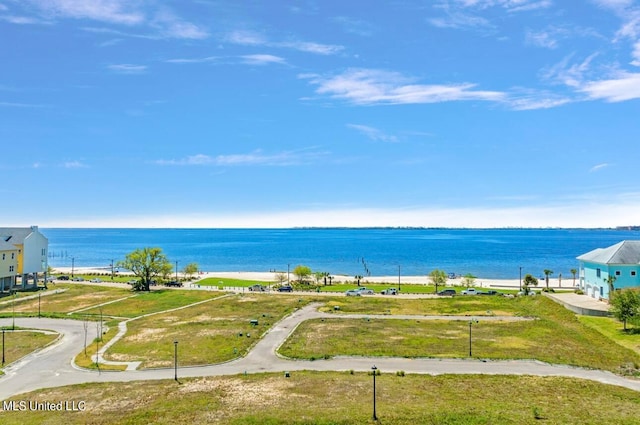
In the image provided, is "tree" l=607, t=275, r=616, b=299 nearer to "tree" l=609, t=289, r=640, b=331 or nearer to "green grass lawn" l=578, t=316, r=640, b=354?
"green grass lawn" l=578, t=316, r=640, b=354

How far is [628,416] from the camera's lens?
3059 centimetres

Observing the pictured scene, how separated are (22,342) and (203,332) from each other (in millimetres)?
22561

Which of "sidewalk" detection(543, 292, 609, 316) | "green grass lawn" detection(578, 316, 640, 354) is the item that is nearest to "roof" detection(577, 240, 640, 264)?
"sidewalk" detection(543, 292, 609, 316)

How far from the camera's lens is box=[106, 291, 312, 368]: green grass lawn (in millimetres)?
48188

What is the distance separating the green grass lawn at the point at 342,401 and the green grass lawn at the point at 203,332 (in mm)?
8751

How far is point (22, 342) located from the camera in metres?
54.4

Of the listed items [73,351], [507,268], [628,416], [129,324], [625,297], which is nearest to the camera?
[628,416]

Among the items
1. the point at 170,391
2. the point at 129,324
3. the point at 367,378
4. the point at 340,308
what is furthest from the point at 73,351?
the point at 340,308

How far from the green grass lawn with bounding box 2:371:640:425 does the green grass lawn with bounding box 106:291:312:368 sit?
8751 millimetres

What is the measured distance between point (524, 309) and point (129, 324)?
66.9 meters

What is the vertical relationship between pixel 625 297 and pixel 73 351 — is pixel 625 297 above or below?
above

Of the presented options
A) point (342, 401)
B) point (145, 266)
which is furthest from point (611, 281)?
→ point (145, 266)

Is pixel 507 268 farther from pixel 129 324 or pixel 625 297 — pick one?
pixel 129 324

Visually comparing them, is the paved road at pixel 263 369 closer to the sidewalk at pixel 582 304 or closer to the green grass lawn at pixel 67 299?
the sidewalk at pixel 582 304
